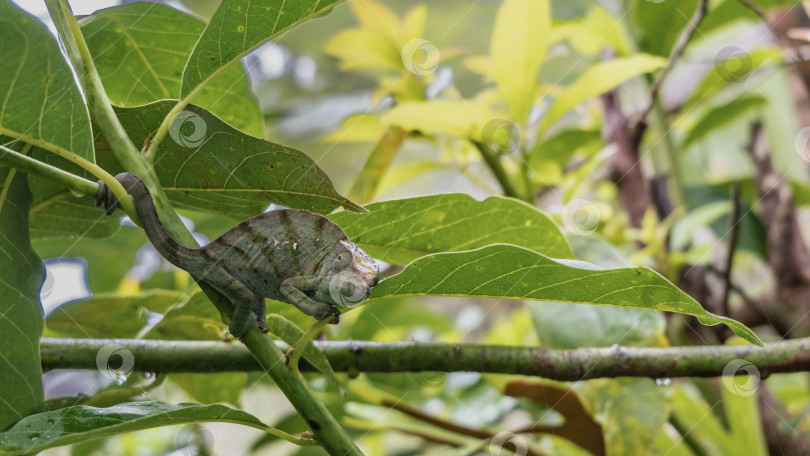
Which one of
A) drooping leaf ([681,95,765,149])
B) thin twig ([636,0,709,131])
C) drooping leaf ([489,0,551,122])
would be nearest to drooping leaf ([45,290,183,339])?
drooping leaf ([489,0,551,122])

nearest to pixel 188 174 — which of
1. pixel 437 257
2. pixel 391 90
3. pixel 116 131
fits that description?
pixel 116 131

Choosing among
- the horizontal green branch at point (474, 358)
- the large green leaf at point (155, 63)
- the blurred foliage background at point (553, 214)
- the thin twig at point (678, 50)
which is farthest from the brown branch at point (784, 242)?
the large green leaf at point (155, 63)

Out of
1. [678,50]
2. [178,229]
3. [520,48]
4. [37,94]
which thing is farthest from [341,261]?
[678,50]

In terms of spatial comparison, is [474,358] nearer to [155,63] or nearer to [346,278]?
[346,278]

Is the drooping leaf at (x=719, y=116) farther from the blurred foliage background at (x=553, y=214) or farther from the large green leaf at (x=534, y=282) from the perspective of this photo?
the large green leaf at (x=534, y=282)

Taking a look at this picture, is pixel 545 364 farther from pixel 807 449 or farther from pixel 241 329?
pixel 807 449

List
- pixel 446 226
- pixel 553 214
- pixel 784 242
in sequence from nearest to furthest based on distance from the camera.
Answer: pixel 446 226
pixel 553 214
pixel 784 242

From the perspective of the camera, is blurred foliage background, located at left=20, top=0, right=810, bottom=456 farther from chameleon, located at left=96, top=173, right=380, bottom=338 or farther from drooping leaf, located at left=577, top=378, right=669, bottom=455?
chameleon, located at left=96, top=173, right=380, bottom=338
